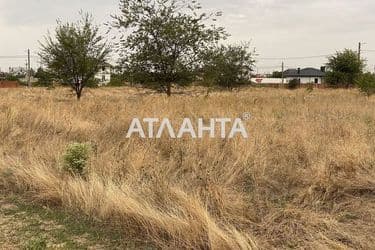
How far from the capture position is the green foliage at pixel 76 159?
4996 millimetres

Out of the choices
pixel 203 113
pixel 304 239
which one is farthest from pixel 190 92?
pixel 304 239

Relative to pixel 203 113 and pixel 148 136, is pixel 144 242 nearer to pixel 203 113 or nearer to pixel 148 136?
pixel 148 136

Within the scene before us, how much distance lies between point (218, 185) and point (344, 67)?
42498 millimetres

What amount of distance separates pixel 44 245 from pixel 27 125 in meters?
5.98

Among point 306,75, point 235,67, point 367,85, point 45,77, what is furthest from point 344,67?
point 306,75

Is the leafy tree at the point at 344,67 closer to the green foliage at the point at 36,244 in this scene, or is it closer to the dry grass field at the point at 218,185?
the dry grass field at the point at 218,185

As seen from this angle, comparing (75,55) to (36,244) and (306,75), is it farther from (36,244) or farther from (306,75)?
(306,75)

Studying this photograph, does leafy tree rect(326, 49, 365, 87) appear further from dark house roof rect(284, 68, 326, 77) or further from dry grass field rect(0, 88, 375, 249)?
dark house roof rect(284, 68, 326, 77)

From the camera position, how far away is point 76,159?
5.10 metres

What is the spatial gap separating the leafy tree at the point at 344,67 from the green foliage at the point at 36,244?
4218 centimetres

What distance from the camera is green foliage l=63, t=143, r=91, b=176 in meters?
5.00

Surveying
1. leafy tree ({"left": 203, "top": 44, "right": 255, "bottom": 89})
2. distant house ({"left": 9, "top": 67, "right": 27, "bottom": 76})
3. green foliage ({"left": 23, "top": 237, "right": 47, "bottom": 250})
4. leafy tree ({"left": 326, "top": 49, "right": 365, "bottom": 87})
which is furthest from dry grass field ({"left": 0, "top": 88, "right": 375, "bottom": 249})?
distant house ({"left": 9, "top": 67, "right": 27, "bottom": 76})

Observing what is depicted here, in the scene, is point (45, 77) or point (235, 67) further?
point (235, 67)

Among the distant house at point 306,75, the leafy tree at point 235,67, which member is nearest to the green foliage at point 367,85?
the leafy tree at point 235,67
